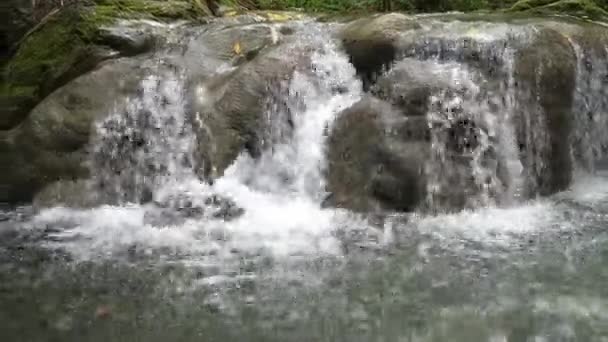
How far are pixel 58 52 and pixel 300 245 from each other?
415 centimetres

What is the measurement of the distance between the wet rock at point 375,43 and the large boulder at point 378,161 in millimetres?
654

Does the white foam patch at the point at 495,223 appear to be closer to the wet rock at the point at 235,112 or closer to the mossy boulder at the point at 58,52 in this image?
the wet rock at the point at 235,112

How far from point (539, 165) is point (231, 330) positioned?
434cm

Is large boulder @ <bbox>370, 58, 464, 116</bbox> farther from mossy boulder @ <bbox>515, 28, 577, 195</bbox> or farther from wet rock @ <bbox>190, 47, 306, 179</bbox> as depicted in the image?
wet rock @ <bbox>190, 47, 306, 179</bbox>

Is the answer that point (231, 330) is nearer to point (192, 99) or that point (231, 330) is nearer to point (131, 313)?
point (131, 313)

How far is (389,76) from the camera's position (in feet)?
23.9

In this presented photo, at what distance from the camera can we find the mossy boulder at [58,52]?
316 inches

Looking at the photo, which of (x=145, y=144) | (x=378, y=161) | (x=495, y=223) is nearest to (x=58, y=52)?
(x=145, y=144)

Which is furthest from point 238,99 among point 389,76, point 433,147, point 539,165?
point 539,165

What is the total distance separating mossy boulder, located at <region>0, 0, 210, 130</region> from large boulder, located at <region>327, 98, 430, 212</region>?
2788mm

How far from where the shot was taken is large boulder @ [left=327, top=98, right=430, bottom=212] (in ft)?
21.9

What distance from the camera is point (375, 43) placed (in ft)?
25.2

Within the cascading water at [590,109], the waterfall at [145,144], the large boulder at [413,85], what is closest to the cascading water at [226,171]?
the waterfall at [145,144]

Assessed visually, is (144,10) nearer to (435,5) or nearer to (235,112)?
(235,112)
